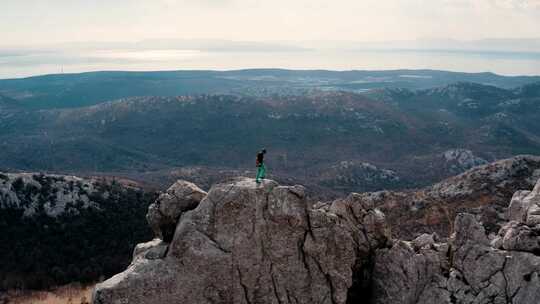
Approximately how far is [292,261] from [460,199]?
70.4 metres

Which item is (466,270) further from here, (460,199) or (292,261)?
(460,199)

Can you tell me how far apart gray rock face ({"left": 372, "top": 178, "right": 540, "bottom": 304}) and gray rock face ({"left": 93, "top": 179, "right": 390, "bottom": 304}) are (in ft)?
9.12

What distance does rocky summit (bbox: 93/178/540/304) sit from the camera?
28.1m

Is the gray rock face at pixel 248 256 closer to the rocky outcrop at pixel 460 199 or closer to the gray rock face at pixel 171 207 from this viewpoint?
the gray rock face at pixel 171 207

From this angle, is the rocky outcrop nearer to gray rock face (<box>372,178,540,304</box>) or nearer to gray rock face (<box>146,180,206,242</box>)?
gray rock face (<box>372,178,540,304</box>)

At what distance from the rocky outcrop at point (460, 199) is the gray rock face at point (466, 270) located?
35.8m

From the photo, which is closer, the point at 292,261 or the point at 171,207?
the point at 292,261

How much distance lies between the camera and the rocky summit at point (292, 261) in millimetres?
28062

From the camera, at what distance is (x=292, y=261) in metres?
29.1

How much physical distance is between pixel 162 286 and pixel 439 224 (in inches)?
2154

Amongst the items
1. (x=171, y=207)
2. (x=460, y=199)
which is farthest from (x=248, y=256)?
(x=460, y=199)

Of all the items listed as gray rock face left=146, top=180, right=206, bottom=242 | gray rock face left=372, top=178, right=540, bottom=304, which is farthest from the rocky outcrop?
gray rock face left=146, top=180, right=206, bottom=242

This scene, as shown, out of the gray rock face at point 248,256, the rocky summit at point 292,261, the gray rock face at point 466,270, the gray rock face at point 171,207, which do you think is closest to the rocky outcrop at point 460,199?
the gray rock face at point 466,270

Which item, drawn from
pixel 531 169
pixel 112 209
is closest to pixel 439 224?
pixel 531 169
